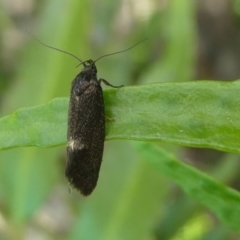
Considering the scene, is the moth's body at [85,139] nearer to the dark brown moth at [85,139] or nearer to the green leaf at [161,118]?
the dark brown moth at [85,139]

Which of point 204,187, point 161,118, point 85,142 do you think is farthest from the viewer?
point 85,142

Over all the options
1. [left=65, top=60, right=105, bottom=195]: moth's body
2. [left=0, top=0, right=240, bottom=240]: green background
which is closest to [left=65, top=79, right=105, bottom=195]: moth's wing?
[left=65, top=60, right=105, bottom=195]: moth's body

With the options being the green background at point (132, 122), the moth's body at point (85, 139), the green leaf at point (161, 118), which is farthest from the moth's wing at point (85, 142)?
the green leaf at point (161, 118)

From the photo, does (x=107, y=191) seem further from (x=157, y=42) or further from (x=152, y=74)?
(x=157, y=42)

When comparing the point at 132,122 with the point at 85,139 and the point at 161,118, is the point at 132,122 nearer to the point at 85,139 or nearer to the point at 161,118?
the point at 161,118

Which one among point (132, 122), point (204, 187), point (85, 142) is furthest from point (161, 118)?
point (85, 142)

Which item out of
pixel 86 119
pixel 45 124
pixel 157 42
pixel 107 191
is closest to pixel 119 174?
pixel 107 191
